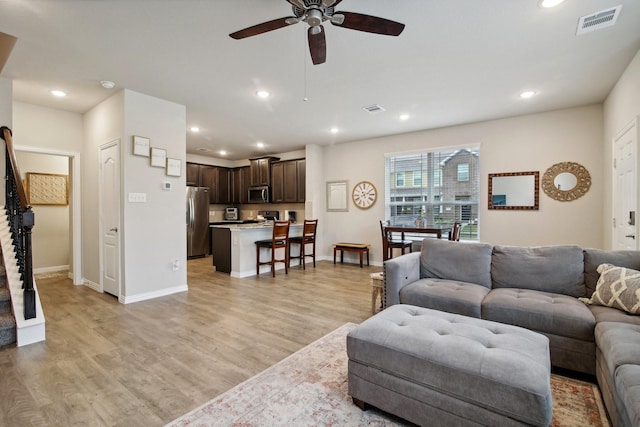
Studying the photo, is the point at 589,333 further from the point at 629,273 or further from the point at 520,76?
the point at 520,76

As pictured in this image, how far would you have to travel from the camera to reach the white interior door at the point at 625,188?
9.85ft

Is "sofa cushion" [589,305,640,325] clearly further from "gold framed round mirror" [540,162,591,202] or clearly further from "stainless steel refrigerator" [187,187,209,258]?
"stainless steel refrigerator" [187,187,209,258]

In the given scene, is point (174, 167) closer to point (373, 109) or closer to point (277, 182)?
point (373, 109)

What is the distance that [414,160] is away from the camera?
19.8 feet

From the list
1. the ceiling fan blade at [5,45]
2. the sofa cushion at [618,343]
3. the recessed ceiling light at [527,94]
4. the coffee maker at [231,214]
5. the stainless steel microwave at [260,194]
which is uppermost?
the ceiling fan blade at [5,45]

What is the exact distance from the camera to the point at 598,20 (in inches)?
95.2

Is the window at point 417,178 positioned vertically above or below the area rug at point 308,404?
above

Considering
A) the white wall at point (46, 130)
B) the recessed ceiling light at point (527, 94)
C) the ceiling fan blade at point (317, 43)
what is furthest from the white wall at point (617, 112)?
the white wall at point (46, 130)

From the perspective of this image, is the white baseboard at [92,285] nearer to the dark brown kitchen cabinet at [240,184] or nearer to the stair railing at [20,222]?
the stair railing at [20,222]

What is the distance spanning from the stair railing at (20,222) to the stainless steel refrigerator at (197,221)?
147 inches

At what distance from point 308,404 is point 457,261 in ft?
6.51

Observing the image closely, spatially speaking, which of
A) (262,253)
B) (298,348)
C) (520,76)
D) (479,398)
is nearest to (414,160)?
(520,76)

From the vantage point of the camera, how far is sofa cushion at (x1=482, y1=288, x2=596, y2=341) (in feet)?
6.61

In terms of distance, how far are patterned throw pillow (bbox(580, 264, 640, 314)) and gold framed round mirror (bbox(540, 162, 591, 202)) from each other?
2793 mm
